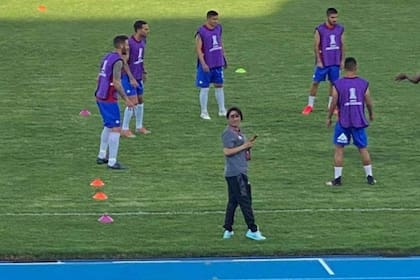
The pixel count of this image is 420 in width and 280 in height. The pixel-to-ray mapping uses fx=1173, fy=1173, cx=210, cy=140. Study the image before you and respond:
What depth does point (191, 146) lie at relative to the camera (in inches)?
815

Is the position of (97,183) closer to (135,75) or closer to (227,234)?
(227,234)

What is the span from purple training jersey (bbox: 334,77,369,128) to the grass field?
1.04m

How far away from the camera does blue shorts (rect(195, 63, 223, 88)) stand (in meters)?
22.1

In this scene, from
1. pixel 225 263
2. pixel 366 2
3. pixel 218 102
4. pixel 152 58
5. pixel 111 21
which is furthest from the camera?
pixel 366 2

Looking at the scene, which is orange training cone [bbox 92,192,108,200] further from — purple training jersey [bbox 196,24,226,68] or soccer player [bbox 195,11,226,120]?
purple training jersey [bbox 196,24,226,68]

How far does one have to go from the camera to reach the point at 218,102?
74.9 feet

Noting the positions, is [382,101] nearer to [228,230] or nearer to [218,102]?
[218,102]

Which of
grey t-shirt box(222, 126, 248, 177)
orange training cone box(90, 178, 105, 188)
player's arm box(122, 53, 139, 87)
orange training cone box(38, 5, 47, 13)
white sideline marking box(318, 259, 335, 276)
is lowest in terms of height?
white sideline marking box(318, 259, 335, 276)

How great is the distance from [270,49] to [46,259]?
1685cm

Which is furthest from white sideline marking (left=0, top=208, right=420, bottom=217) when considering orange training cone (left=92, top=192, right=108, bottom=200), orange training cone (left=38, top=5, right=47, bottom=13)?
orange training cone (left=38, top=5, right=47, bottom=13)

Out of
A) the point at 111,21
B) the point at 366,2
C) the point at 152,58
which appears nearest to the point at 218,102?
the point at 152,58

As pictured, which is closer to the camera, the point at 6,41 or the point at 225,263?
the point at 225,263

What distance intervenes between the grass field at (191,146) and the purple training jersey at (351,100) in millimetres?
1038

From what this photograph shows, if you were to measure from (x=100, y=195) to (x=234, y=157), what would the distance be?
325 cm
